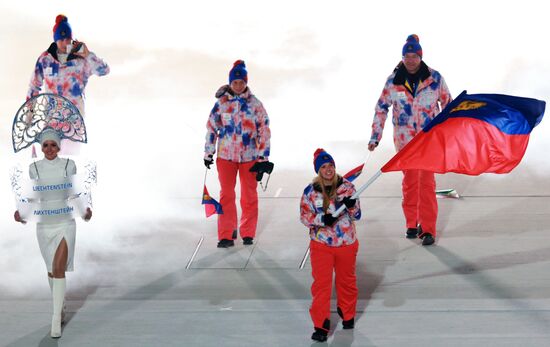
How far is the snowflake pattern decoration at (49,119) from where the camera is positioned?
866 cm

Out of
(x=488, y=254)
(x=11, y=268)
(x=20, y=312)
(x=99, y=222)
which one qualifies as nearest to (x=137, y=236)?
(x=99, y=222)

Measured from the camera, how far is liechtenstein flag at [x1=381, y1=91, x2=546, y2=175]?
337 inches

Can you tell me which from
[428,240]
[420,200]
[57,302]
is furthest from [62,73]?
[428,240]

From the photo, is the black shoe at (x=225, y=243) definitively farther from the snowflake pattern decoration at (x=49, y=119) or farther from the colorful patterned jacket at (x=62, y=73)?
the colorful patterned jacket at (x=62, y=73)

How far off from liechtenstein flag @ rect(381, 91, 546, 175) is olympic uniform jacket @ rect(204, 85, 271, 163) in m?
2.13

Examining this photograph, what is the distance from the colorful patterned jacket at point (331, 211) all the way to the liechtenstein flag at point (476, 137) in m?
0.69

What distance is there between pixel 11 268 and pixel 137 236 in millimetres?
1402

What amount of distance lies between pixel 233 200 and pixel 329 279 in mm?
2677

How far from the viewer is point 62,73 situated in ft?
36.1

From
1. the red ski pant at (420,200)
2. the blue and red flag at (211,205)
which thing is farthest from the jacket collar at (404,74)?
the blue and red flag at (211,205)

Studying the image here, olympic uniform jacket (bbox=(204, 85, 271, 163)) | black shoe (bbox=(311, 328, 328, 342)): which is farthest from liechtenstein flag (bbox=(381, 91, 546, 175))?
olympic uniform jacket (bbox=(204, 85, 271, 163))

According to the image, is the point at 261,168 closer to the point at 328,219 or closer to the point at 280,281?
the point at 280,281

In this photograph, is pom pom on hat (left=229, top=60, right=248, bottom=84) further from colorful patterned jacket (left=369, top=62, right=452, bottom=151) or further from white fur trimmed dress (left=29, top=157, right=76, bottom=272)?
white fur trimmed dress (left=29, top=157, right=76, bottom=272)

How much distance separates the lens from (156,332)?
8.12 metres
